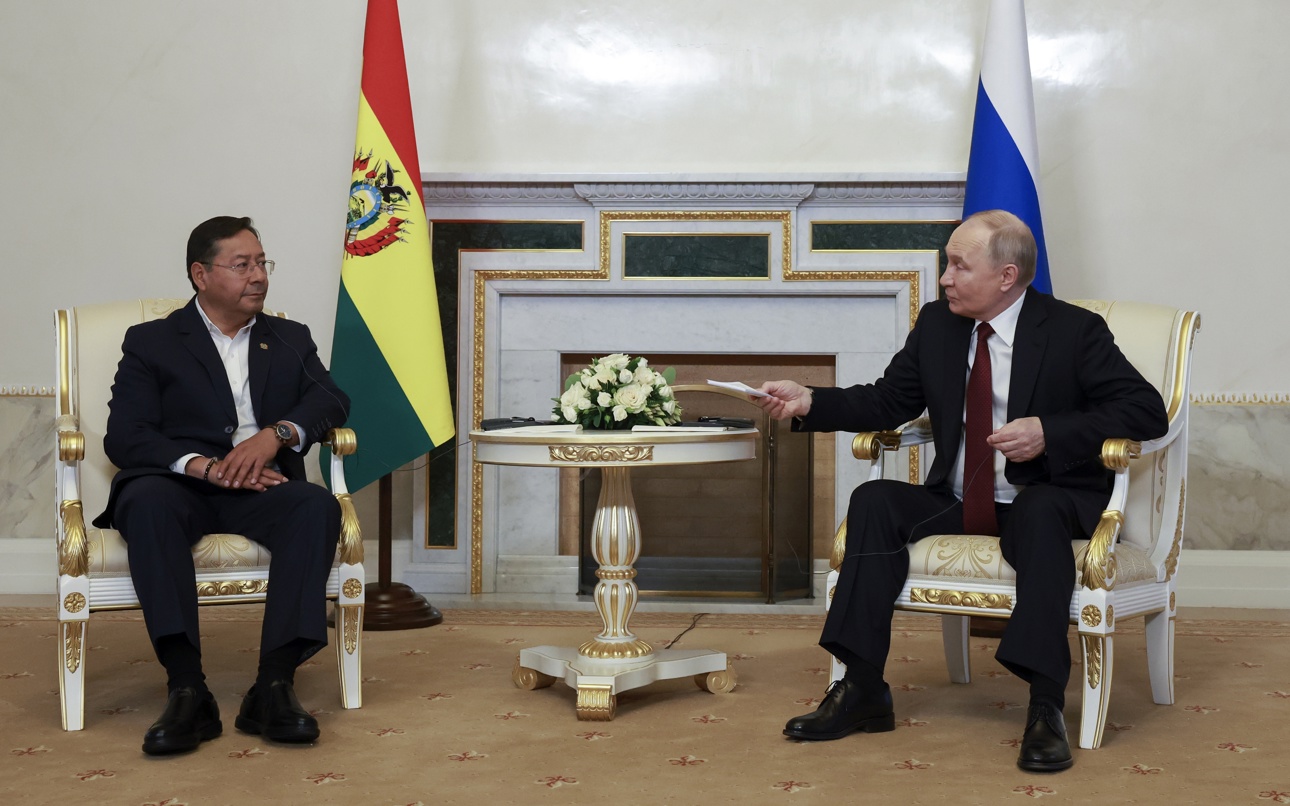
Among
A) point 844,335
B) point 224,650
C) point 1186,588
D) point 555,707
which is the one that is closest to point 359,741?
point 555,707

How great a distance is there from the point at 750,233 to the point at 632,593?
77.3 inches

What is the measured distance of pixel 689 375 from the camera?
4.96 metres

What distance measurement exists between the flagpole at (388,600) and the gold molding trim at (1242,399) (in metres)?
2.94

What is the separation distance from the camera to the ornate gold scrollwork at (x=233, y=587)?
2.85 m

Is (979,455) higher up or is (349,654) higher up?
(979,455)

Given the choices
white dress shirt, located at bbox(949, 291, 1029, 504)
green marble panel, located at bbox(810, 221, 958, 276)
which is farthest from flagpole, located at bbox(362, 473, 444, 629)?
white dress shirt, located at bbox(949, 291, 1029, 504)

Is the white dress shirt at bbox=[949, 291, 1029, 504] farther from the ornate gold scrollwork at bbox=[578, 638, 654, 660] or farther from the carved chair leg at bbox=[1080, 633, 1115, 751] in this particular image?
the ornate gold scrollwork at bbox=[578, 638, 654, 660]

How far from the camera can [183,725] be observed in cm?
261

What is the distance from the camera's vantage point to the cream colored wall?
4.64 metres

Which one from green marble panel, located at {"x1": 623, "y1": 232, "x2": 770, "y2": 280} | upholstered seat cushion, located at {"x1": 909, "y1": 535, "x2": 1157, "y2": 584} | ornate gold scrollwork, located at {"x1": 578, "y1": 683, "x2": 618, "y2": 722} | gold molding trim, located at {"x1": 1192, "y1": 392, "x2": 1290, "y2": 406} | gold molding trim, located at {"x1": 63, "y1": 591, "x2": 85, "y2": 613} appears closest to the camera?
upholstered seat cushion, located at {"x1": 909, "y1": 535, "x2": 1157, "y2": 584}

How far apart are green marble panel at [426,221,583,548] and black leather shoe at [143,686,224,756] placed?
6.65 feet

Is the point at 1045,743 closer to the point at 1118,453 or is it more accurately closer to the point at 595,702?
the point at 1118,453

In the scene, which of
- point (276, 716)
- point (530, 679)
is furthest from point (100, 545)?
point (530, 679)

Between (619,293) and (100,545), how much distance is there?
240cm
